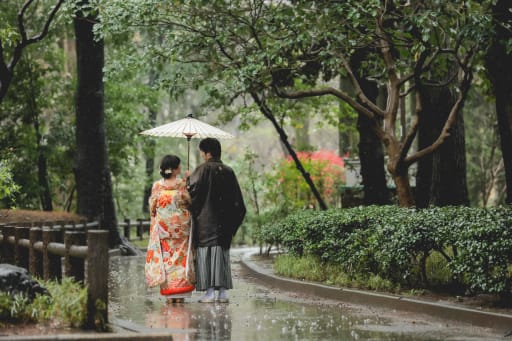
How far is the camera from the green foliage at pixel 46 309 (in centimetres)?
784

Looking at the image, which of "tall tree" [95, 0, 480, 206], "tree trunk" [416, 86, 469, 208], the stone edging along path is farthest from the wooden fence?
"tree trunk" [416, 86, 469, 208]

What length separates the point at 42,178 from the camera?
89.1 feet

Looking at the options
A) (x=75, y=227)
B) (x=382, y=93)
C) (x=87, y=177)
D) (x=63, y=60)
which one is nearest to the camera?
(x=75, y=227)

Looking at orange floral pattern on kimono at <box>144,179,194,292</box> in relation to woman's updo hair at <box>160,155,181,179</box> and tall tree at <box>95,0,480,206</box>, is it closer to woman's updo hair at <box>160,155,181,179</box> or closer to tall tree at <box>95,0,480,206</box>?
woman's updo hair at <box>160,155,181,179</box>

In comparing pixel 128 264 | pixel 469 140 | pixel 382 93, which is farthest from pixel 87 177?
pixel 469 140

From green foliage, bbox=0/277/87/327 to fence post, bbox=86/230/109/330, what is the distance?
7cm

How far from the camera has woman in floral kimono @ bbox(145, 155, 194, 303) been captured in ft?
38.3

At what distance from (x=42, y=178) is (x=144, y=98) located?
16.7ft

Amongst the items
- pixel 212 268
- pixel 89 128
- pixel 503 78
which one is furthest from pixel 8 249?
pixel 89 128

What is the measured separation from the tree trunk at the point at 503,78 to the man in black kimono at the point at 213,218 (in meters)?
4.85

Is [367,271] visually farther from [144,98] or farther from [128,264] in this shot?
[144,98]

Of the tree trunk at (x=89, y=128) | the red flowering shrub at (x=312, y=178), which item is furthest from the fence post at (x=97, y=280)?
the red flowering shrub at (x=312, y=178)

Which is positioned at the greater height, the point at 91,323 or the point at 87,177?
the point at 87,177

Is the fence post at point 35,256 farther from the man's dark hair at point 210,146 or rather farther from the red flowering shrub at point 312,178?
the red flowering shrub at point 312,178
